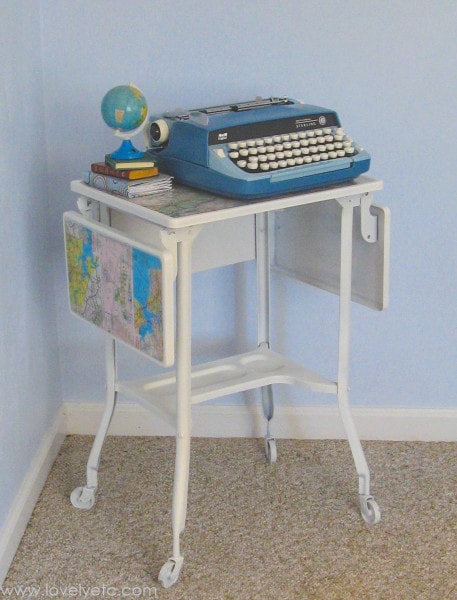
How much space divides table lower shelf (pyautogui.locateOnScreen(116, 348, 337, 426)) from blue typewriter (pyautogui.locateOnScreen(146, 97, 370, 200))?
472mm

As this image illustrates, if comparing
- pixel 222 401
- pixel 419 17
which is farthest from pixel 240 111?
pixel 222 401

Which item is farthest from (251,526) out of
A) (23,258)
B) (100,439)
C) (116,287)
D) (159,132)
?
(159,132)

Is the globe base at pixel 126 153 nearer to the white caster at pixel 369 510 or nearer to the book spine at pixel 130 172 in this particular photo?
the book spine at pixel 130 172

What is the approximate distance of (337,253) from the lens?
87.0 inches

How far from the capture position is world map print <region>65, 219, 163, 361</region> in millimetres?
1831

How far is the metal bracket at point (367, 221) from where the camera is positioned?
2072mm

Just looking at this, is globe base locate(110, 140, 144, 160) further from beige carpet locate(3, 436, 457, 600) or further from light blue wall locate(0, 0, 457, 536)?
beige carpet locate(3, 436, 457, 600)

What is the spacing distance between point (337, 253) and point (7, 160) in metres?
0.78

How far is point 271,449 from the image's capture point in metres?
2.50

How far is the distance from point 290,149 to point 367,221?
25 centimetres

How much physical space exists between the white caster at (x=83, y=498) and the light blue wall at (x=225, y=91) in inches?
5.7

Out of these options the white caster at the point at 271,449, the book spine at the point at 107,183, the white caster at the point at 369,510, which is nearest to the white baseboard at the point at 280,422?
the white caster at the point at 271,449

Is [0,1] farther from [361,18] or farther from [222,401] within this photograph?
[222,401]

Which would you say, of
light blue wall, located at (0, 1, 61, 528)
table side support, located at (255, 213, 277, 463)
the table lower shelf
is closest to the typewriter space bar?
table side support, located at (255, 213, 277, 463)
